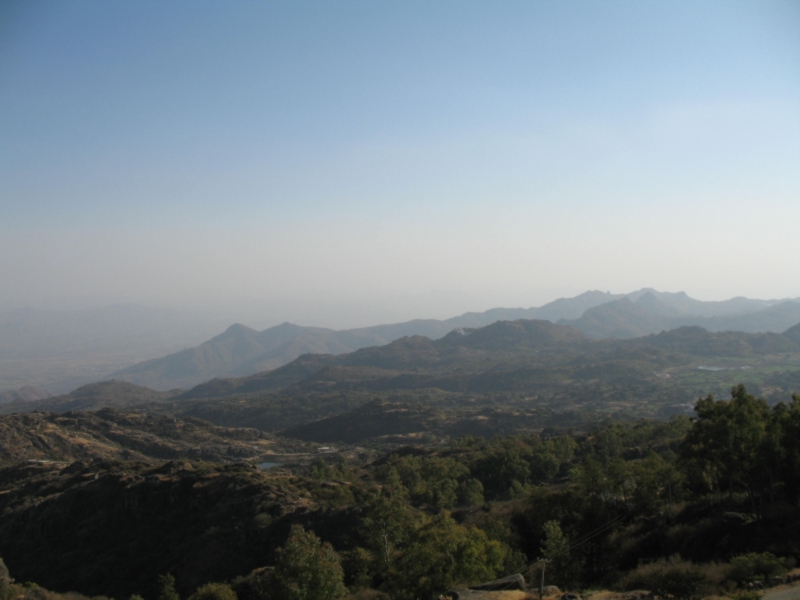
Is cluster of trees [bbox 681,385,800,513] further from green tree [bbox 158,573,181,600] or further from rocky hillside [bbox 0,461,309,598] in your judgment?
green tree [bbox 158,573,181,600]

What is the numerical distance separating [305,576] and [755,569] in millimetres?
17875

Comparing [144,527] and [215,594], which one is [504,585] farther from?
[144,527]

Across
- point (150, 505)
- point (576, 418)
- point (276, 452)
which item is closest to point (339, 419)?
point (276, 452)

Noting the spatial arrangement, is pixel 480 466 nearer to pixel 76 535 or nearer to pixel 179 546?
pixel 179 546

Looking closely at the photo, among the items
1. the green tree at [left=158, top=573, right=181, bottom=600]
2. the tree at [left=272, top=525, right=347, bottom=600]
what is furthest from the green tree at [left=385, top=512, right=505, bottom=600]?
the green tree at [left=158, top=573, right=181, bottom=600]

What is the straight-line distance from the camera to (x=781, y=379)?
155m

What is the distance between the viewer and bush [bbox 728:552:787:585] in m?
18.3

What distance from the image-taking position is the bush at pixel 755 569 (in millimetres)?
18328

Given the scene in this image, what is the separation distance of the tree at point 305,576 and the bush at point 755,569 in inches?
631

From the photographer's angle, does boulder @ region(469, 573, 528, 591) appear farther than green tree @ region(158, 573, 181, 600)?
No

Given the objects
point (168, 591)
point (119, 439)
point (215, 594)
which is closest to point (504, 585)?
point (215, 594)

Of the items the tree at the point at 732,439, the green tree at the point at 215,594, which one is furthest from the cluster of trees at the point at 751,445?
the green tree at the point at 215,594

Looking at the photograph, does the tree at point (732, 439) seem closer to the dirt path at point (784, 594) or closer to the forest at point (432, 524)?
the forest at point (432, 524)

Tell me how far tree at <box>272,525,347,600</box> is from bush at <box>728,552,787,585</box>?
16.0 metres
